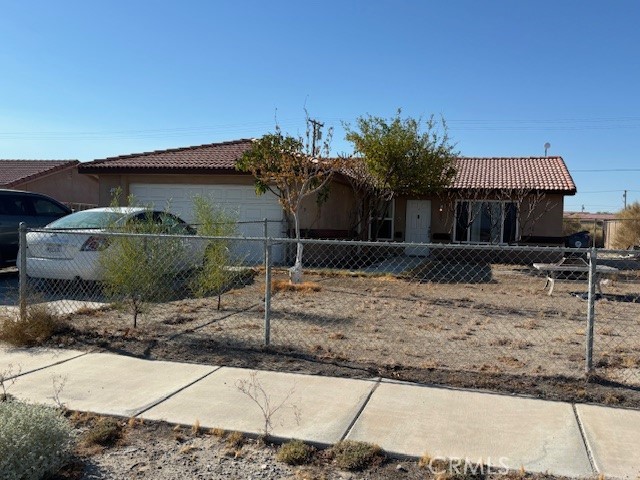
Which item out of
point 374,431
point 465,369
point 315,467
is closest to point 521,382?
point 465,369

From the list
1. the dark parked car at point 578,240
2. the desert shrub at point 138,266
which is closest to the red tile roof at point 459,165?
the dark parked car at point 578,240

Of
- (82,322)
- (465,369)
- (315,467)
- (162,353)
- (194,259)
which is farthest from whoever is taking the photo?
(194,259)

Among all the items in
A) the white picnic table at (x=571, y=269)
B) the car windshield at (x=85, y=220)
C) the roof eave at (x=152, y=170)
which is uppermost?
the roof eave at (x=152, y=170)

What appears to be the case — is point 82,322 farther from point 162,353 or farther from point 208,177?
point 208,177

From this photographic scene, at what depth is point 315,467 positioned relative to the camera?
3736mm

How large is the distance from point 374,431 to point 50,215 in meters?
10.7

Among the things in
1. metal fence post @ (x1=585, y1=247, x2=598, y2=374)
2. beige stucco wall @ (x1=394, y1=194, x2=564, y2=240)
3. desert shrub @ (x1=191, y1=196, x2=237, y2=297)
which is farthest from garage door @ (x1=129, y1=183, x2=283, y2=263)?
metal fence post @ (x1=585, y1=247, x2=598, y2=374)

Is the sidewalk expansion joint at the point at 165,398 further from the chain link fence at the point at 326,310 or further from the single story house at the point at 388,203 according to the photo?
the single story house at the point at 388,203

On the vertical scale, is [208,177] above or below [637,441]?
above

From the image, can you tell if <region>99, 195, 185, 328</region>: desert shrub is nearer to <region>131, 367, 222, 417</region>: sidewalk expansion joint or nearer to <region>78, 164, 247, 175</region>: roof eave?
<region>131, 367, 222, 417</region>: sidewalk expansion joint

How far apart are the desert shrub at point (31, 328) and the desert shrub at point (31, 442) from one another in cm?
302

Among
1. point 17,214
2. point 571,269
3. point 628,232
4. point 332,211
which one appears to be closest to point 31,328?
point 17,214

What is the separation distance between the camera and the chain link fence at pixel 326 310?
6.25 meters

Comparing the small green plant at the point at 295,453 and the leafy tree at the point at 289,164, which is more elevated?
the leafy tree at the point at 289,164
